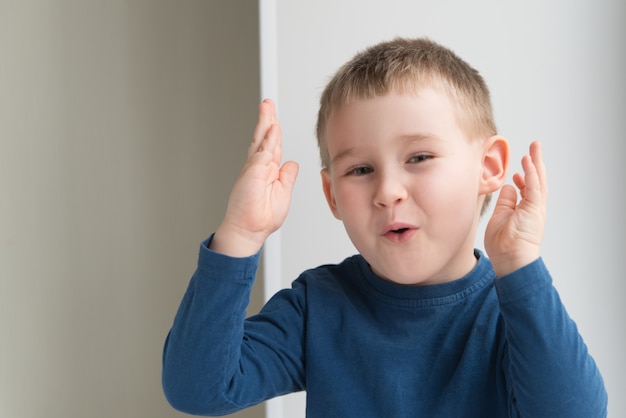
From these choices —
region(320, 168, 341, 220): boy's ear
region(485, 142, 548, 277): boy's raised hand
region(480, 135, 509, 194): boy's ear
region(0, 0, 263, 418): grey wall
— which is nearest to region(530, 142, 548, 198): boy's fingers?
region(485, 142, 548, 277): boy's raised hand

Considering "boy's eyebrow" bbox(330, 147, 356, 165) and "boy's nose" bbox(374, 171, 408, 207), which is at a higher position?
"boy's eyebrow" bbox(330, 147, 356, 165)

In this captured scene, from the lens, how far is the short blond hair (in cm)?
89

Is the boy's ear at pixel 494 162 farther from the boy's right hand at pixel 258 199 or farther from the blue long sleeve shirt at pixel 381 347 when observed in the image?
the boy's right hand at pixel 258 199

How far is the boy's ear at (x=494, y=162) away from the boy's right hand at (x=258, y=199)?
9.3 inches

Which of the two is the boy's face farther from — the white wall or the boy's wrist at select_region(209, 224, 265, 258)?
the white wall

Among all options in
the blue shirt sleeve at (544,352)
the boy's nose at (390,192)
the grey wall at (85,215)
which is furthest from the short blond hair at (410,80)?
the grey wall at (85,215)

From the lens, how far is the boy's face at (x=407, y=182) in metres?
0.85

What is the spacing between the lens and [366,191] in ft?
2.87

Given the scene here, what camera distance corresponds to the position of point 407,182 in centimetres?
85

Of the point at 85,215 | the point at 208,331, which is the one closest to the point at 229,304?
the point at 208,331

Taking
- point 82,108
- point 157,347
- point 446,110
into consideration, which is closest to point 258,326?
point 446,110

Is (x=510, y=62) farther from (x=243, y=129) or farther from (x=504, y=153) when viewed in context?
(x=243, y=129)

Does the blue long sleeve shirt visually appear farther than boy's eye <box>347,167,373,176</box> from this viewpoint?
No

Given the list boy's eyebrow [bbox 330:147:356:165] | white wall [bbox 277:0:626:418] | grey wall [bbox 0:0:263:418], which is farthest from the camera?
grey wall [bbox 0:0:263:418]
